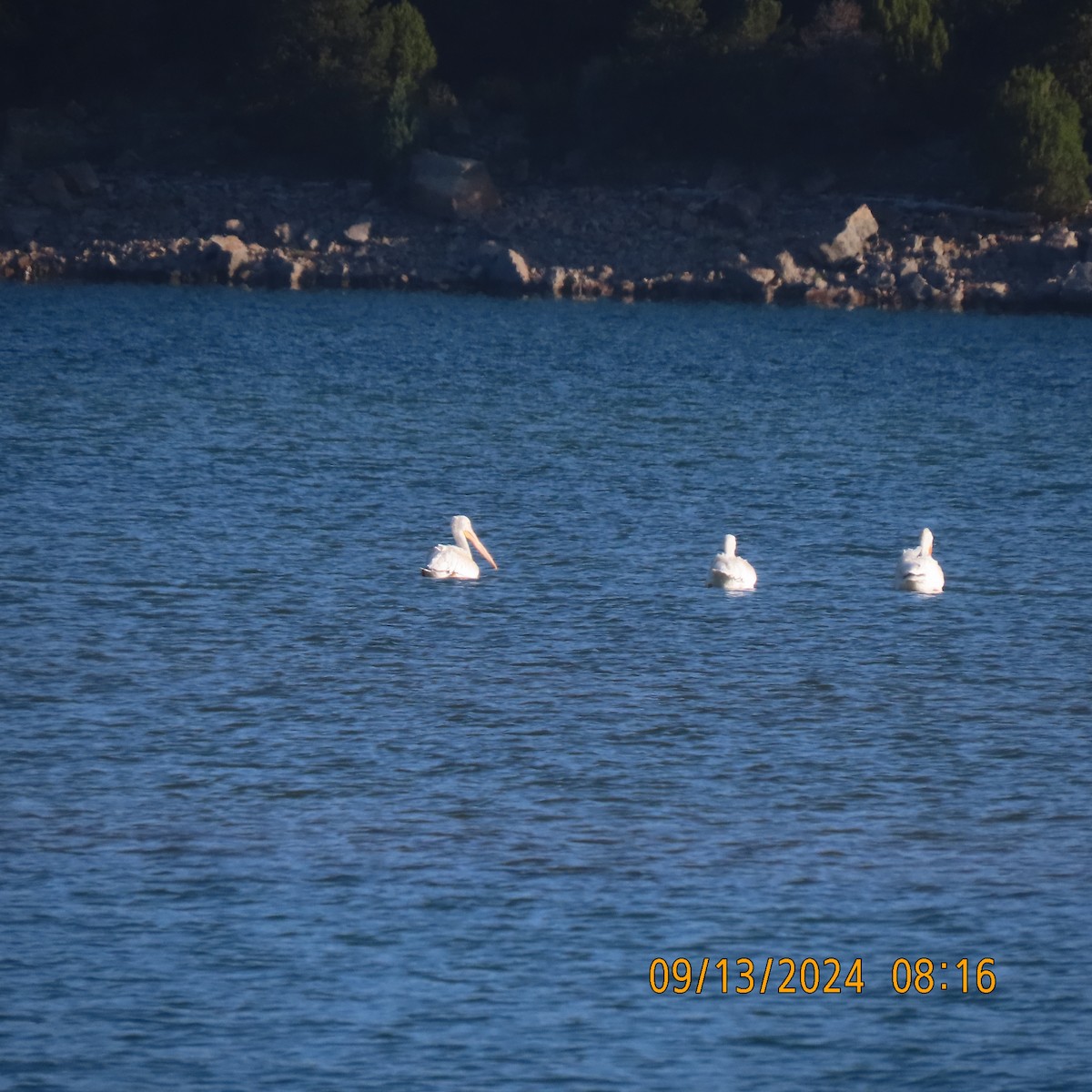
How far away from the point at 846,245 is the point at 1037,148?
6.17 metres

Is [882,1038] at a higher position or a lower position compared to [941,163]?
lower

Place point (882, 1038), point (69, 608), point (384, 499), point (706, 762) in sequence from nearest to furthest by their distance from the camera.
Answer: point (882, 1038) → point (706, 762) → point (69, 608) → point (384, 499)

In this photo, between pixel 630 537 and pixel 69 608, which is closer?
pixel 69 608

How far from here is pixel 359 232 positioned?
6141 centimetres

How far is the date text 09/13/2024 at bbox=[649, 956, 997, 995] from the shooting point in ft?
30.8

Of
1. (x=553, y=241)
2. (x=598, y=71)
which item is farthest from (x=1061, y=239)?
(x=598, y=71)

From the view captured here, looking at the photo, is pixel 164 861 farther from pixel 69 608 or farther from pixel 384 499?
pixel 384 499

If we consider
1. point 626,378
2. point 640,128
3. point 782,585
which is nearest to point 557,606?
point 782,585

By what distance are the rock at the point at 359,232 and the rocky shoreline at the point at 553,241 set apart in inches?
2.8

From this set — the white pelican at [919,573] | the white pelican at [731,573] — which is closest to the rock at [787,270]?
the white pelican at [919,573]

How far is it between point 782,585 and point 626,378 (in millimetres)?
19208

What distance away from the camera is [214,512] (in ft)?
72.4

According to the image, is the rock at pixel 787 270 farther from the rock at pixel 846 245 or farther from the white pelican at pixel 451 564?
the white pelican at pixel 451 564

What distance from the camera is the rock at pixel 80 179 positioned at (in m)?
64.9
